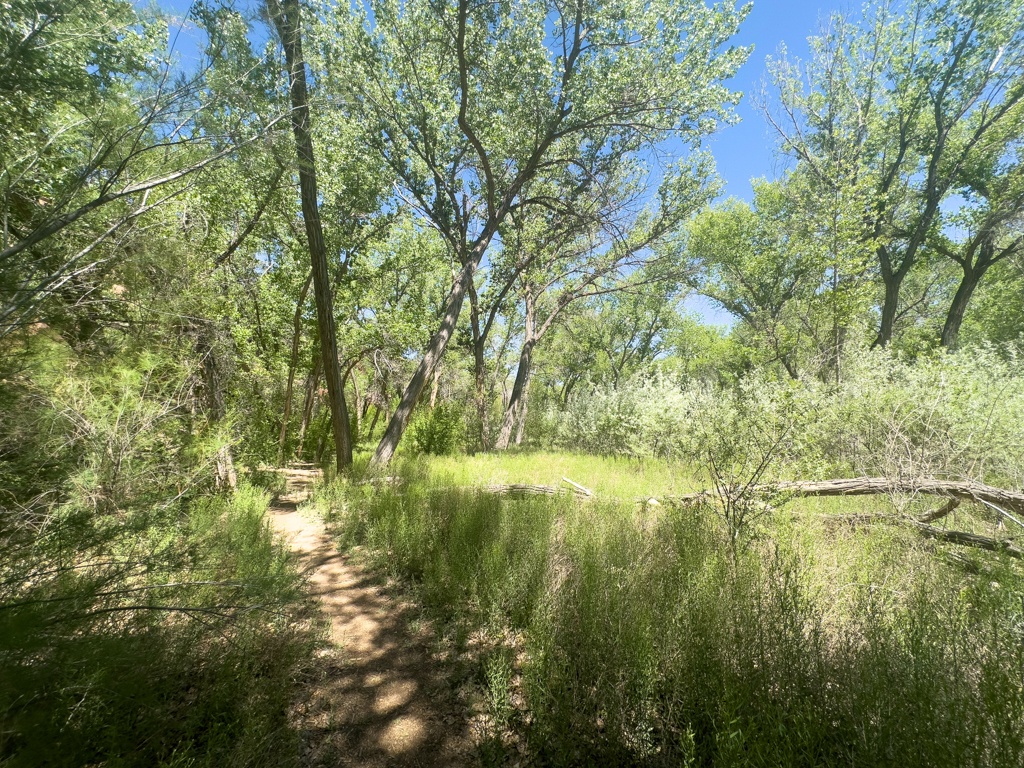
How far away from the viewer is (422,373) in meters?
7.32

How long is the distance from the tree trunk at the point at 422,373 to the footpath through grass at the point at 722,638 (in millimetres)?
2870

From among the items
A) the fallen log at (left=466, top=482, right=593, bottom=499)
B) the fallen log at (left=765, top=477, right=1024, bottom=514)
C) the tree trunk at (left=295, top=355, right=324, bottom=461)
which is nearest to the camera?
the fallen log at (left=765, top=477, right=1024, bottom=514)

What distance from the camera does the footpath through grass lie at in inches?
63.4

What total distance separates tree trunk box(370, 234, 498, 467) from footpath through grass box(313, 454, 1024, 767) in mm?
2870

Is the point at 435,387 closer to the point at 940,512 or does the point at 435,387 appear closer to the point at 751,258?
the point at 940,512

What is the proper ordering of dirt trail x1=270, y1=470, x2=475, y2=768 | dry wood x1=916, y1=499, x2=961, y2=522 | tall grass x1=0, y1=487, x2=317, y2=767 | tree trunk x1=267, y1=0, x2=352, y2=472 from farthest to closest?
dry wood x1=916, y1=499, x2=961, y2=522
tree trunk x1=267, y1=0, x2=352, y2=472
dirt trail x1=270, y1=470, x2=475, y2=768
tall grass x1=0, y1=487, x2=317, y2=767

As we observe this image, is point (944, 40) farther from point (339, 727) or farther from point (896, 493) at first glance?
point (339, 727)

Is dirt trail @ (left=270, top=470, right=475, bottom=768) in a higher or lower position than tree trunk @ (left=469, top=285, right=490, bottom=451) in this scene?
lower

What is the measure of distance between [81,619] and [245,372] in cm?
591

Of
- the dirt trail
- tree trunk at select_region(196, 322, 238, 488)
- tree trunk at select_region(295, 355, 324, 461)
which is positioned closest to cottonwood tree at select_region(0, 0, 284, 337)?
tree trunk at select_region(196, 322, 238, 488)

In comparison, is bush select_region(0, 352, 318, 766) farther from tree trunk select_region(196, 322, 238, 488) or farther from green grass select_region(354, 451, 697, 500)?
green grass select_region(354, 451, 697, 500)

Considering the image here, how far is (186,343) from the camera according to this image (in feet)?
15.6

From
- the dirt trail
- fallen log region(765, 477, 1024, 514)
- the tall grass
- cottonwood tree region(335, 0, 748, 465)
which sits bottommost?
the dirt trail

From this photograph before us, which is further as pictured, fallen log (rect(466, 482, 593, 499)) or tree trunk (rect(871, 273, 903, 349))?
tree trunk (rect(871, 273, 903, 349))
